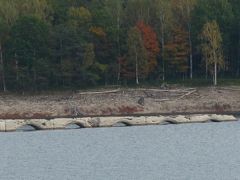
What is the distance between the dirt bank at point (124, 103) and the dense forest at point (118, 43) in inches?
220

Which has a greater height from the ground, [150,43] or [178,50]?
[150,43]

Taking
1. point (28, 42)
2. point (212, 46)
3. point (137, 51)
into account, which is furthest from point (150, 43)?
point (28, 42)

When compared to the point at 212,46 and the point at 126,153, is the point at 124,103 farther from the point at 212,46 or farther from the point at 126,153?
the point at 126,153

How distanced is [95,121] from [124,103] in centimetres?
1355

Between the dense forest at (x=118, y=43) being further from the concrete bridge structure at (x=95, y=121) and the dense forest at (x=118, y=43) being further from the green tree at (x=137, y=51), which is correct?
Answer: the concrete bridge structure at (x=95, y=121)

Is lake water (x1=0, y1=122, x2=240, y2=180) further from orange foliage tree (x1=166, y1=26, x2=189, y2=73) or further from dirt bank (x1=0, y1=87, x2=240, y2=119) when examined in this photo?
orange foliage tree (x1=166, y1=26, x2=189, y2=73)

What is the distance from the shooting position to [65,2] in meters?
105

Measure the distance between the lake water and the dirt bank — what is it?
1016 cm

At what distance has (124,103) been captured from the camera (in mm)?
80250

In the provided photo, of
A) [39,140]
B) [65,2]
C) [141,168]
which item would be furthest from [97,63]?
[141,168]

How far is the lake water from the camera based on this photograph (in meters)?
45.1

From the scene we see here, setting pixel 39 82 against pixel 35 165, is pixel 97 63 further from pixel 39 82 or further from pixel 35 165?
pixel 35 165

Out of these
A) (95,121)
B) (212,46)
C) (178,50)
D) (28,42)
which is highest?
(28,42)

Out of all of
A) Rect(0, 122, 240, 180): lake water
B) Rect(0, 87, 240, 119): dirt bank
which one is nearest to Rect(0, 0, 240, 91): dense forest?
Rect(0, 87, 240, 119): dirt bank
